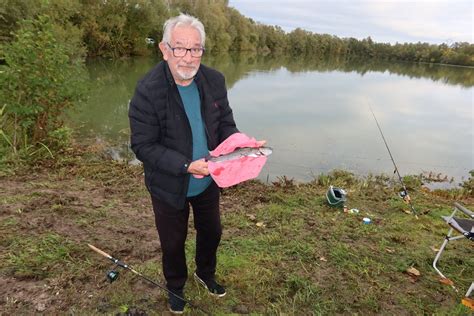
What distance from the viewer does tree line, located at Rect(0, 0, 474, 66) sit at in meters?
23.7

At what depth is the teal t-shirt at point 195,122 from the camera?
2.43 meters

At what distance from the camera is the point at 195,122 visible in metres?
2.48

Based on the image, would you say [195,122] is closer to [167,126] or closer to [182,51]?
[167,126]

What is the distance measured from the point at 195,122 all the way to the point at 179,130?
0.14 metres

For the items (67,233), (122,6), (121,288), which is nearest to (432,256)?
(121,288)

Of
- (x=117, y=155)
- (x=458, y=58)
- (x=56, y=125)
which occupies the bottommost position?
(x=117, y=155)

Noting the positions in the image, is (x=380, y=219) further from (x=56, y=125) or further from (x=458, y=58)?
(x=458, y=58)

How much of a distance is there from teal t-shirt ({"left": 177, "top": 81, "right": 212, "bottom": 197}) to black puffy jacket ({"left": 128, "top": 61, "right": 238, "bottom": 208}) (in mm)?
35

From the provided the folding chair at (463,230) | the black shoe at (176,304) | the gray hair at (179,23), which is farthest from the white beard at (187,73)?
the folding chair at (463,230)

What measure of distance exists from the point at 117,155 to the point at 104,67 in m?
23.9

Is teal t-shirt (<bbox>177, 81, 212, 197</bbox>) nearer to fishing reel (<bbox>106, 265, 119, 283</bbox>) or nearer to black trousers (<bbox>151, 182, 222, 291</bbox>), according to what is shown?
black trousers (<bbox>151, 182, 222, 291</bbox>)

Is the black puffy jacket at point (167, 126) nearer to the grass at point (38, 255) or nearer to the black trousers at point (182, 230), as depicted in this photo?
the black trousers at point (182, 230)

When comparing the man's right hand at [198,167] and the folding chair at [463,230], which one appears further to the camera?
the folding chair at [463,230]

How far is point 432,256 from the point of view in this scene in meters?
4.33
